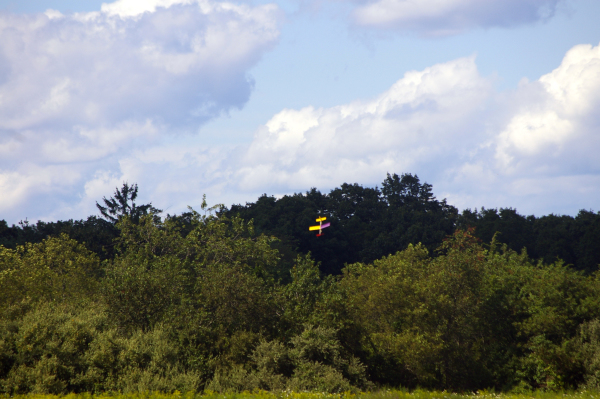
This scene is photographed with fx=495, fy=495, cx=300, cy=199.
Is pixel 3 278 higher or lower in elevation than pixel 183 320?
higher

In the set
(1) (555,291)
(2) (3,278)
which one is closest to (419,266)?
(1) (555,291)

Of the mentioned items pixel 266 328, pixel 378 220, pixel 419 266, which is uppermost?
pixel 378 220

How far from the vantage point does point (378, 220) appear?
8669 centimetres

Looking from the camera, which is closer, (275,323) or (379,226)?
(275,323)

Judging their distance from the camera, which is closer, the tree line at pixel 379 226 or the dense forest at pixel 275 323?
the dense forest at pixel 275 323

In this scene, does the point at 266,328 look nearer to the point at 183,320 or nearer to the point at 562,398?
the point at 183,320

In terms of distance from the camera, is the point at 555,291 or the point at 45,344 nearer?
the point at 45,344

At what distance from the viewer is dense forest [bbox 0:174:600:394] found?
19.5m

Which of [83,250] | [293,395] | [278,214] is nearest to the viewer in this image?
[293,395]

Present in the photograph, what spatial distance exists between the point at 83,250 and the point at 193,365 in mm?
25312

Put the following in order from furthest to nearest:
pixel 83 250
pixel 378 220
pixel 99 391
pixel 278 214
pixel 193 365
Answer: pixel 378 220
pixel 278 214
pixel 83 250
pixel 193 365
pixel 99 391

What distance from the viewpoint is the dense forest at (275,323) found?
63.8ft

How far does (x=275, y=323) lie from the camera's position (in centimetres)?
2527

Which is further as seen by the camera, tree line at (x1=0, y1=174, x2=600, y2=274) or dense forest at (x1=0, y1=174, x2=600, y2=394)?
tree line at (x1=0, y1=174, x2=600, y2=274)
